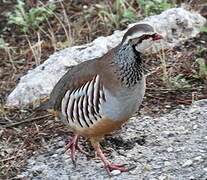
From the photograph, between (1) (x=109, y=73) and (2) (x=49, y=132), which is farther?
(2) (x=49, y=132)

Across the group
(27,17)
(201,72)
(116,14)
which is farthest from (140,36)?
(27,17)

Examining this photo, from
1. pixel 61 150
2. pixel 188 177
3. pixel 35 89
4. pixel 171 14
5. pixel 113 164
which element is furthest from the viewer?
pixel 171 14

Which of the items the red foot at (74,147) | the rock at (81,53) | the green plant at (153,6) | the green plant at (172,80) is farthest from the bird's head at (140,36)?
the green plant at (153,6)

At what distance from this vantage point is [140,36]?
3674 mm

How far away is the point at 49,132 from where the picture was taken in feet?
15.1

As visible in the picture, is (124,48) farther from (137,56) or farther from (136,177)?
(136,177)

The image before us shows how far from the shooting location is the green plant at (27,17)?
638cm

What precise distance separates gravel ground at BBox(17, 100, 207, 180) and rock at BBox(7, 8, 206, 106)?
74 centimetres

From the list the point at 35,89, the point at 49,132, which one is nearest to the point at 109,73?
the point at 49,132

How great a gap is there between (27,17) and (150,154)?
10.1ft

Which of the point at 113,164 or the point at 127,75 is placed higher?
the point at 127,75

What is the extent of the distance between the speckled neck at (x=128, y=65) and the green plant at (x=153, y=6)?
2.48 m

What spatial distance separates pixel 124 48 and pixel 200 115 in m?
1.09

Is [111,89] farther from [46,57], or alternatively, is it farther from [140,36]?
[46,57]
